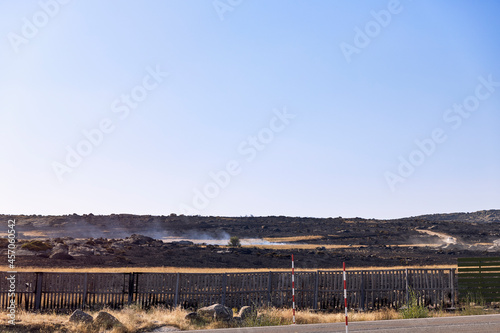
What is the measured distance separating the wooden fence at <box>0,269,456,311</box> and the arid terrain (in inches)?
832

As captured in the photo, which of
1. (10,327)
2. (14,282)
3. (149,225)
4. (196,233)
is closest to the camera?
(10,327)

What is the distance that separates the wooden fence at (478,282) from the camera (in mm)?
17391

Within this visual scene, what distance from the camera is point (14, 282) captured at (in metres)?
15.7

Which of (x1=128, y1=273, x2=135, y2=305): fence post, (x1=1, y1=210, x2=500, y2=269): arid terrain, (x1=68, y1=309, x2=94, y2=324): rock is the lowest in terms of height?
(x1=1, y1=210, x2=500, y2=269): arid terrain

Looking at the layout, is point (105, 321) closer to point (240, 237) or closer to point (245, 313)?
point (245, 313)

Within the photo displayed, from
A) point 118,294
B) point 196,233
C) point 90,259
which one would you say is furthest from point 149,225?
point 118,294

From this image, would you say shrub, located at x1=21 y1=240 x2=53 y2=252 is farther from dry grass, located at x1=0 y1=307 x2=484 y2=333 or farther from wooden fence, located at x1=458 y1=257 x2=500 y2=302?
wooden fence, located at x1=458 y1=257 x2=500 y2=302

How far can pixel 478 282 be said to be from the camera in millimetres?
17500

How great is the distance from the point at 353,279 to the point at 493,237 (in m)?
85.2

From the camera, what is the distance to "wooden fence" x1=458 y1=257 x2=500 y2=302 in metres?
17.4

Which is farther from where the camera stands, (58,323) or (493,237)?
(493,237)

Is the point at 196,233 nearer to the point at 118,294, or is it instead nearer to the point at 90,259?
the point at 90,259

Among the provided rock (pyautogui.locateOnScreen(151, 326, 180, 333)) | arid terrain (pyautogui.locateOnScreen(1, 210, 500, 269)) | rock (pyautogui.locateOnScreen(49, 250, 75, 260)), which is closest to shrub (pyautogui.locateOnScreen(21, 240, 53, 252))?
arid terrain (pyautogui.locateOnScreen(1, 210, 500, 269))

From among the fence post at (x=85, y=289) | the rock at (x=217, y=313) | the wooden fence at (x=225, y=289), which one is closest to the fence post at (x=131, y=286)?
the wooden fence at (x=225, y=289)
